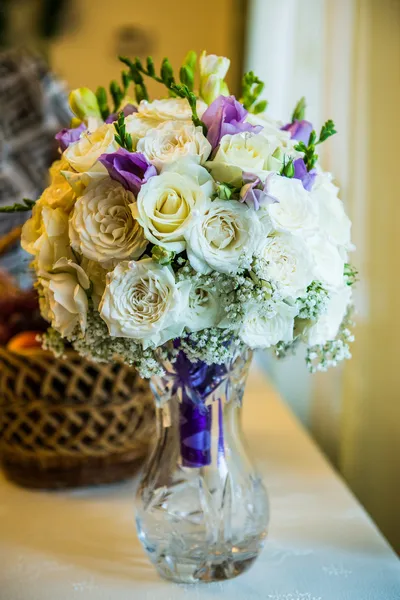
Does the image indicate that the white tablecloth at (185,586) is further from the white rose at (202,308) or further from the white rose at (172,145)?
the white rose at (172,145)

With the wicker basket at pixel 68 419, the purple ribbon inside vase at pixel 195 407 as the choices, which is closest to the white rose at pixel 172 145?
the purple ribbon inside vase at pixel 195 407

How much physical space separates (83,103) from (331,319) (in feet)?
1.19

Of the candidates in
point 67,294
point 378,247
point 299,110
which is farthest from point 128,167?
point 378,247

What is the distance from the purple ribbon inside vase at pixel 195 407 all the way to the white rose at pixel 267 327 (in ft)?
0.30

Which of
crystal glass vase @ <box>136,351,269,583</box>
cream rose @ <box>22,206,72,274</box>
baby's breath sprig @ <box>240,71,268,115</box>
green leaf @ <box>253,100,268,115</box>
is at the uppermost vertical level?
baby's breath sprig @ <box>240,71,268,115</box>

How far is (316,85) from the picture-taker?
4.66 feet

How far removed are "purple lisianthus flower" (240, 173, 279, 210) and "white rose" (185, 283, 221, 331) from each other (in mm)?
85

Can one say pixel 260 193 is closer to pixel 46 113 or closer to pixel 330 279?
pixel 330 279

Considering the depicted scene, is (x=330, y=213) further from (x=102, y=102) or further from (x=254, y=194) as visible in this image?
(x=102, y=102)

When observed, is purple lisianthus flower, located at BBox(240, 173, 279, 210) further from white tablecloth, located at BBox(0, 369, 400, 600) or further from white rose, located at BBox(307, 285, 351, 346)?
white tablecloth, located at BBox(0, 369, 400, 600)

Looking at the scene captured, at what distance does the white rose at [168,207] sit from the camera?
563 mm

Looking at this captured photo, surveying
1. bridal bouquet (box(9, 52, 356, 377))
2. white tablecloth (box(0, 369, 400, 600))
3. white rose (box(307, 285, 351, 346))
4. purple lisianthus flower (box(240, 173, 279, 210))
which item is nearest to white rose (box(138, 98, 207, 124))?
bridal bouquet (box(9, 52, 356, 377))

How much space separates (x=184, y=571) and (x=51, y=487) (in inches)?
12.6

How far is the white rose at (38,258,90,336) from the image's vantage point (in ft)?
2.02
